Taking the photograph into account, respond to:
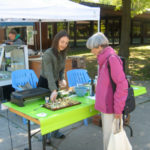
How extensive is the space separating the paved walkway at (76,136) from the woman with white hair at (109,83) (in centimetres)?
124

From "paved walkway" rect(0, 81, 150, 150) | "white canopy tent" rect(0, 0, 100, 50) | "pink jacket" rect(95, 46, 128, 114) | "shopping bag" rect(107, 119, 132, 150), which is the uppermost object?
"white canopy tent" rect(0, 0, 100, 50)

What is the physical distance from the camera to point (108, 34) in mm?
20828

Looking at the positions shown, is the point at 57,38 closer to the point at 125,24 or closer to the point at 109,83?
the point at 109,83

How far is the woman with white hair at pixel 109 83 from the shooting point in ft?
7.36

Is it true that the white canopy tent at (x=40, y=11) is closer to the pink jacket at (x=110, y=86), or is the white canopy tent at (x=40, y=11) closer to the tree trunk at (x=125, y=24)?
the pink jacket at (x=110, y=86)

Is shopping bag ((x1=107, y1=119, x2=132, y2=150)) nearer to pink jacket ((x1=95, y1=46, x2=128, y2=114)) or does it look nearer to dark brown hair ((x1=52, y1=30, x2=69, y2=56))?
pink jacket ((x1=95, y1=46, x2=128, y2=114))

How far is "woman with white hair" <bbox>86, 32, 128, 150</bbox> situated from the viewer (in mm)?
2244

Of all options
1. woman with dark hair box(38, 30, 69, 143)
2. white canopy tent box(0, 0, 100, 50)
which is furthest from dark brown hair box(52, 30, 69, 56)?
white canopy tent box(0, 0, 100, 50)

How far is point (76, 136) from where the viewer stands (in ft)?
12.4

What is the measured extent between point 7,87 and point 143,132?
10.8 ft

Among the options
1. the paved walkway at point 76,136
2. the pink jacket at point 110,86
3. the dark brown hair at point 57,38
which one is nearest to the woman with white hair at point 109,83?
the pink jacket at point 110,86

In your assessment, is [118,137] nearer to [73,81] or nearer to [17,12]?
[73,81]

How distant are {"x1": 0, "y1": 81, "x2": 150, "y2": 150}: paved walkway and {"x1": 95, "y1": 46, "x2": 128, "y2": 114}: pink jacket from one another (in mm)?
1289

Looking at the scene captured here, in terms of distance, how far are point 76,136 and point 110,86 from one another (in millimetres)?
1755
